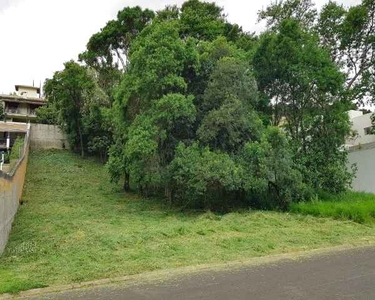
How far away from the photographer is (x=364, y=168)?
54.5ft

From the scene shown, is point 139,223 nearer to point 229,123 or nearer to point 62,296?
point 229,123

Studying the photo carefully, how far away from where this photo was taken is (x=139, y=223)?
10359mm

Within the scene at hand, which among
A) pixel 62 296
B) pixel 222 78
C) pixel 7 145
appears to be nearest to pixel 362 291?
pixel 62 296

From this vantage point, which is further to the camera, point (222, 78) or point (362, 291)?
point (222, 78)

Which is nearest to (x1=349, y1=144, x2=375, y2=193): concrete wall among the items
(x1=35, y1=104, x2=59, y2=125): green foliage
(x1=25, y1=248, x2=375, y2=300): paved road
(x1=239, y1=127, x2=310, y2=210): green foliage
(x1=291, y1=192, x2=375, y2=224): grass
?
(x1=239, y1=127, x2=310, y2=210): green foliage

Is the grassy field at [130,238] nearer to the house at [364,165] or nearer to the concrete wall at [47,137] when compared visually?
the house at [364,165]

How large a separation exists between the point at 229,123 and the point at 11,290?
8.95 metres

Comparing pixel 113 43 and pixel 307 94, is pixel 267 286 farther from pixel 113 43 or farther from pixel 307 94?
pixel 113 43

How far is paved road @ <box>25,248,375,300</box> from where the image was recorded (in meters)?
4.75

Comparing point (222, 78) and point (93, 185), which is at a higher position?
point (222, 78)

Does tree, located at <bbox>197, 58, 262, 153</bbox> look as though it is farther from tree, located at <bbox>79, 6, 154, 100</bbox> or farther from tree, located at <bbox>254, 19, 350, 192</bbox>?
tree, located at <bbox>79, 6, 154, 100</bbox>

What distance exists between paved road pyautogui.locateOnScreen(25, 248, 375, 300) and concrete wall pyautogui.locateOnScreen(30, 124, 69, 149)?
23448mm

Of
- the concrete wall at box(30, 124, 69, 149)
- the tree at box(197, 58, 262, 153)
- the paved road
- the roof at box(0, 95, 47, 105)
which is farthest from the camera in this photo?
the roof at box(0, 95, 47, 105)

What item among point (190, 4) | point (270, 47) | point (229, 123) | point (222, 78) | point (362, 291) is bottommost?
point (362, 291)
